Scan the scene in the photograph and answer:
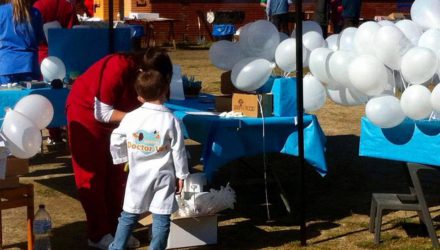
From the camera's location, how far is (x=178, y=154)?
4520 millimetres

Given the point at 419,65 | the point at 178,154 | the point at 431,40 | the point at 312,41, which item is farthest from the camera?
the point at 312,41

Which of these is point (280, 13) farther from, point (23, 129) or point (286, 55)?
point (23, 129)

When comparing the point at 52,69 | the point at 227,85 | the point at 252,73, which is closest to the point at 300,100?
→ the point at 252,73

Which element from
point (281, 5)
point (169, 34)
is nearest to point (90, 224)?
point (281, 5)

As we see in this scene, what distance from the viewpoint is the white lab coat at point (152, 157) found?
4527 mm

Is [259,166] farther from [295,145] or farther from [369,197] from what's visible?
[295,145]

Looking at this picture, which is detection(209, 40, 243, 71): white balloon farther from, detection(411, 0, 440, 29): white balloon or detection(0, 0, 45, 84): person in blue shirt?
detection(0, 0, 45, 84): person in blue shirt

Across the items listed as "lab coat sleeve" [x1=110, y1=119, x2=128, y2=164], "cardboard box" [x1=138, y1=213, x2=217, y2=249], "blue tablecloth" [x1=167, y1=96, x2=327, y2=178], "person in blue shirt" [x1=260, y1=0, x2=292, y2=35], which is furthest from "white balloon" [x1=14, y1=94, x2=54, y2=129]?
"person in blue shirt" [x1=260, y1=0, x2=292, y2=35]

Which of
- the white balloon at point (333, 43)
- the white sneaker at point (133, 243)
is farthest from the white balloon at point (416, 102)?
the white sneaker at point (133, 243)

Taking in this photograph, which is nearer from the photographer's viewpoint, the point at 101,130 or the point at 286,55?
the point at 101,130

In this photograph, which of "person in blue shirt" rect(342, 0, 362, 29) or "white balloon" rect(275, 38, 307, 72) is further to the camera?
"person in blue shirt" rect(342, 0, 362, 29)

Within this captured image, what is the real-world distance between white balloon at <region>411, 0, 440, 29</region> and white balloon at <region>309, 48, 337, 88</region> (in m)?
0.66

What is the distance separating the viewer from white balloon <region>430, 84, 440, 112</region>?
5000 millimetres

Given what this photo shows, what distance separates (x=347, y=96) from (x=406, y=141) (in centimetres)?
64
